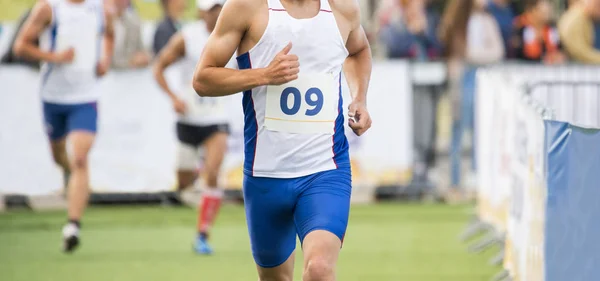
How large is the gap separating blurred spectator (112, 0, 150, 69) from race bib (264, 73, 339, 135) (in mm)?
9024

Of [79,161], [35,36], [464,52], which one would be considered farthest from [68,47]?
[464,52]

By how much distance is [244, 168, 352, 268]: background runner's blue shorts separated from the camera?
6293mm

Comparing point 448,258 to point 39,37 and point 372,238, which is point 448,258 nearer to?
point 372,238

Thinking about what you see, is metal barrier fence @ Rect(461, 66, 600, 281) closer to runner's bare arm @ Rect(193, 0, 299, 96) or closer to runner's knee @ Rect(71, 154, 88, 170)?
runner's bare arm @ Rect(193, 0, 299, 96)

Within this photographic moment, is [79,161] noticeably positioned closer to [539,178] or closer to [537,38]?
[539,178]

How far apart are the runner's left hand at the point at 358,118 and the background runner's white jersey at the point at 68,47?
556 centimetres

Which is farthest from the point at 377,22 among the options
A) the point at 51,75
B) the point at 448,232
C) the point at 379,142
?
the point at 51,75

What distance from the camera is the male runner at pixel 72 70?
1152cm

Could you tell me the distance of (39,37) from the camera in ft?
39.0

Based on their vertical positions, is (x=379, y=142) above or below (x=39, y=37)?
below

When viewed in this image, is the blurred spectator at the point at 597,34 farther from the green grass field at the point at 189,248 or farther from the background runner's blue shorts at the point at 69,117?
the background runner's blue shorts at the point at 69,117

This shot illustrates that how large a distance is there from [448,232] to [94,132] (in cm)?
384

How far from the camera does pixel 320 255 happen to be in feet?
19.9

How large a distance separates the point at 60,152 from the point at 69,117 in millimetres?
919
